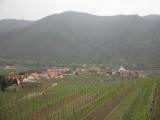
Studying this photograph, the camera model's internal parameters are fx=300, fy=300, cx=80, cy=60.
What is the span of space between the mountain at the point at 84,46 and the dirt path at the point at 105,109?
86.9 meters

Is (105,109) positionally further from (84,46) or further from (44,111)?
(84,46)

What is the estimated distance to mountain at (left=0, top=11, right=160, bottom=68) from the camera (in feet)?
490

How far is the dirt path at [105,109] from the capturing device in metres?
35.0

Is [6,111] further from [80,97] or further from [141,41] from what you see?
[141,41]

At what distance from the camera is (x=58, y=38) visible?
586ft

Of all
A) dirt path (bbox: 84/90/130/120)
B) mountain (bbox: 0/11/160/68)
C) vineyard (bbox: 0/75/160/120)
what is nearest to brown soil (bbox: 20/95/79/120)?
vineyard (bbox: 0/75/160/120)

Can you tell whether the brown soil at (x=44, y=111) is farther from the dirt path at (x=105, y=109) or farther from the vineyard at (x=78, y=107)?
the dirt path at (x=105, y=109)

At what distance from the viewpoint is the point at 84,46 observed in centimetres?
18062

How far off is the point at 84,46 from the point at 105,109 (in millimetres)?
141245

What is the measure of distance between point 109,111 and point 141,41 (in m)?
136

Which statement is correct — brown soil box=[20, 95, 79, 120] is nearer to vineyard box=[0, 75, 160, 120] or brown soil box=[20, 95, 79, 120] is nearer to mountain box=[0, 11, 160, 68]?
vineyard box=[0, 75, 160, 120]

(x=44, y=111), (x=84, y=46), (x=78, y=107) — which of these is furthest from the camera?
(x=84, y=46)

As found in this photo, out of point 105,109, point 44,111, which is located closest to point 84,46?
point 44,111

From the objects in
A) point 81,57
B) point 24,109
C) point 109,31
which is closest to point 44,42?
point 81,57
